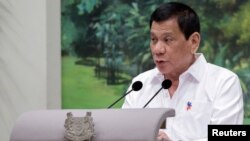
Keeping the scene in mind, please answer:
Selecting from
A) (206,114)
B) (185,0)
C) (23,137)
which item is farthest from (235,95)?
(185,0)

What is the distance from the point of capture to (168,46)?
323 centimetres

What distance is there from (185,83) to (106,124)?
110cm

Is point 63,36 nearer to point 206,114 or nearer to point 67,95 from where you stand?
point 67,95

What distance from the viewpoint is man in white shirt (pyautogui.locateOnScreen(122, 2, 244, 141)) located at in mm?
3098

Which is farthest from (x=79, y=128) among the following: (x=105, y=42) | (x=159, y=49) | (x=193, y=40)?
(x=105, y=42)

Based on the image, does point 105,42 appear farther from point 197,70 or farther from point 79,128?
point 79,128

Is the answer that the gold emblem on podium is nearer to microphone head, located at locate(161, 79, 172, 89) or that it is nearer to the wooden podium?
the wooden podium

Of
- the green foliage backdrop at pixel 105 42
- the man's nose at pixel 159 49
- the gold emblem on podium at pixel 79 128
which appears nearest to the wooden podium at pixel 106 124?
the gold emblem on podium at pixel 79 128

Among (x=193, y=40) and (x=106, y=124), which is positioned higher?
(x=193, y=40)

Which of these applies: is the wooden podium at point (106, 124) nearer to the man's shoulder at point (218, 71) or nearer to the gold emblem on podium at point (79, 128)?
the gold emblem on podium at point (79, 128)

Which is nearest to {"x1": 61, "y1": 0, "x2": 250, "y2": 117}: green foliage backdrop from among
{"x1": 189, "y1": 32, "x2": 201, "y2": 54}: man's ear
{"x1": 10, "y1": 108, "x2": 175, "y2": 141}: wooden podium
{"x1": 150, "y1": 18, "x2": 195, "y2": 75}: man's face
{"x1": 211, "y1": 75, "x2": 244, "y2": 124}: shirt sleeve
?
{"x1": 189, "y1": 32, "x2": 201, "y2": 54}: man's ear

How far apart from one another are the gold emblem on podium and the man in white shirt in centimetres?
85

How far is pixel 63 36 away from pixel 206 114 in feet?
6.60

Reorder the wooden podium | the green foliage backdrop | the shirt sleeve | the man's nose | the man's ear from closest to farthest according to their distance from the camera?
the wooden podium
the shirt sleeve
the man's nose
the man's ear
the green foliage backdrop
